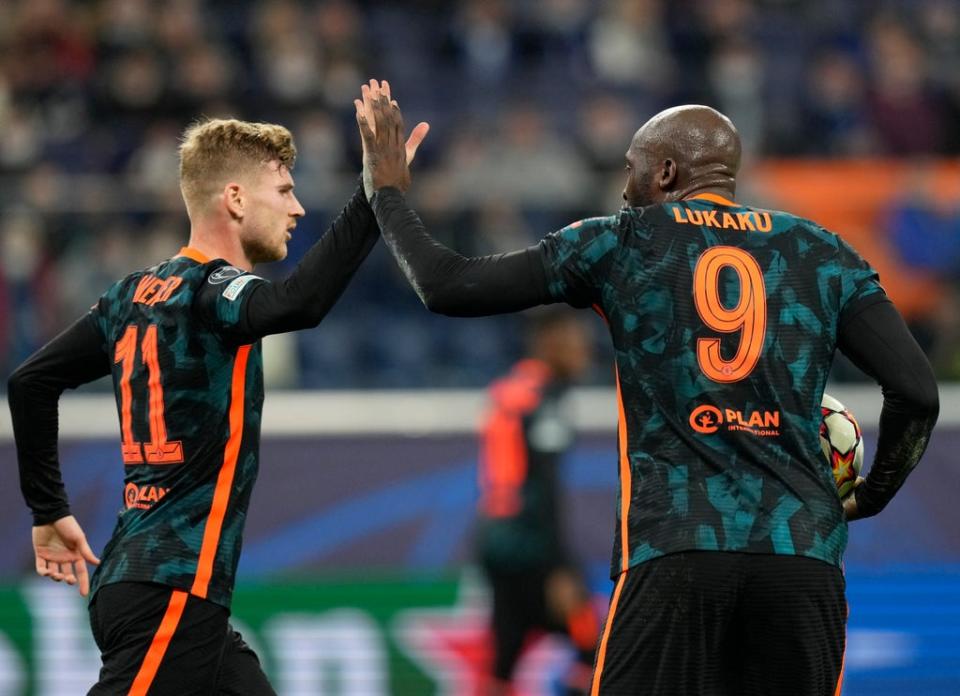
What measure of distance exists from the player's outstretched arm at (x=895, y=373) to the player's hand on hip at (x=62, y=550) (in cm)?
242

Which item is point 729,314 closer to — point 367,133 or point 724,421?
point 724,421

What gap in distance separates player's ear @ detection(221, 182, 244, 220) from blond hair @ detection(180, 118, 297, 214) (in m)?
0.02

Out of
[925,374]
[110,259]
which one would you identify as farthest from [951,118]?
[925,374]

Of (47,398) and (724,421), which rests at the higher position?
(47,398)

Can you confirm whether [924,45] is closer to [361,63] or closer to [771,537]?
[361,63]

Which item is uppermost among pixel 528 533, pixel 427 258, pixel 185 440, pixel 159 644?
pixel 427 258

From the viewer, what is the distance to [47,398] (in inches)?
183

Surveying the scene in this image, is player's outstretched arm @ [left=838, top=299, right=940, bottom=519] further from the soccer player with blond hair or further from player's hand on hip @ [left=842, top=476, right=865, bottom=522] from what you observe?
the soccer player with blond hair

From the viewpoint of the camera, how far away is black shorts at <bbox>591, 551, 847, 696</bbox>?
12.3 ft

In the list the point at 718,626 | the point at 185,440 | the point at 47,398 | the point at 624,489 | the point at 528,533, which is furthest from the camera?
the point at 528,533

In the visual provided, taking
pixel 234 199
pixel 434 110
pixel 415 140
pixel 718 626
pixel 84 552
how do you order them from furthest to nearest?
1. pixel 434 110
2. pixel 84 552
3. pixel 234 199
4. pixel 415 140
5. pixel 718 626

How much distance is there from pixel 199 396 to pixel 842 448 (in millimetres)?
1856

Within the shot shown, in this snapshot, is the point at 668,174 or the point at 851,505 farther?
the point at 851,505

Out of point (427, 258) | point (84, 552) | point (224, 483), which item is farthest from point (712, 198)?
point (84, 552)
